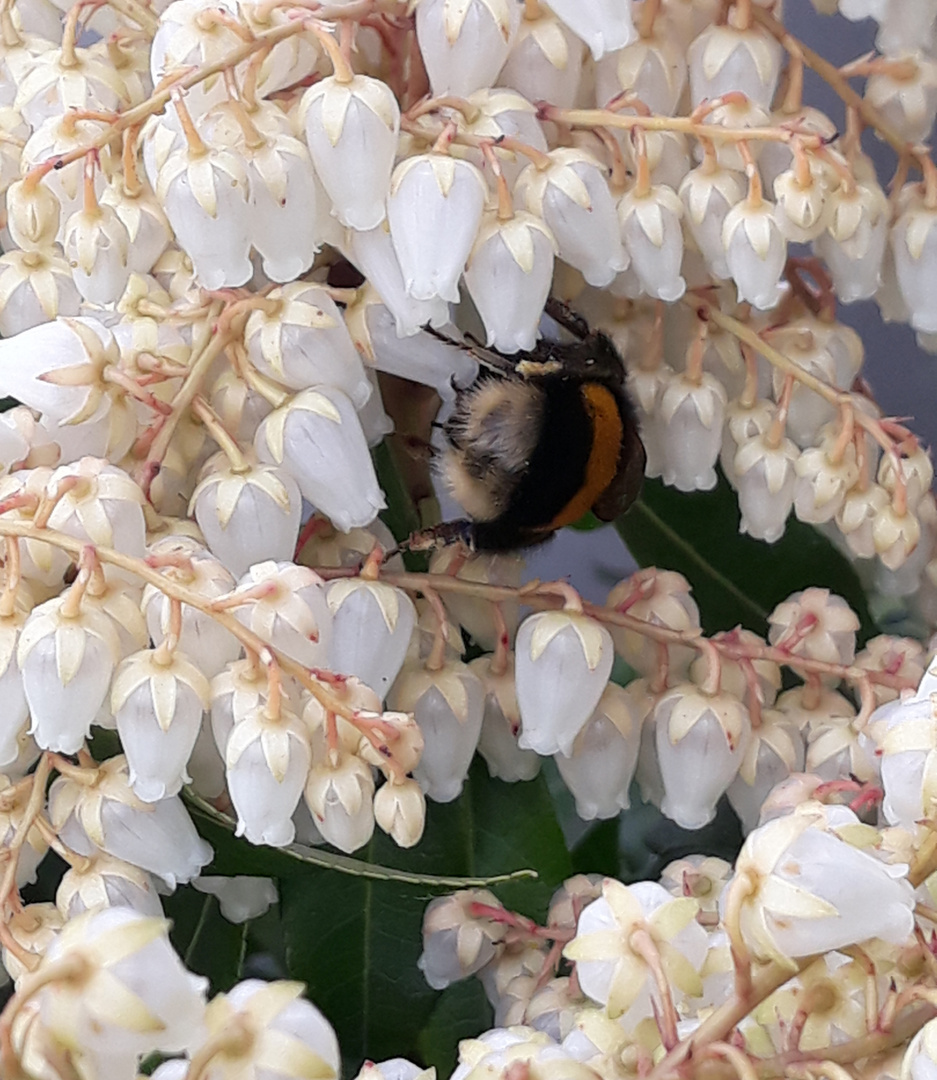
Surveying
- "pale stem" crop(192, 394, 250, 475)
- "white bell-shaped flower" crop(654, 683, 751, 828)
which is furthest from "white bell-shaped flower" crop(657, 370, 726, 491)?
"pale stem" crop(192, 394, 250, 475)

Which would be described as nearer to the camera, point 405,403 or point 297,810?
point 297,810

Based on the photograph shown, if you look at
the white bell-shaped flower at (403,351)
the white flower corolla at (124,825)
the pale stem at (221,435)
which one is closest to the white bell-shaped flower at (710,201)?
the white bell-shaped flower at (403,351)

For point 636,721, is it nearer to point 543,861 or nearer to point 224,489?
point 543,861

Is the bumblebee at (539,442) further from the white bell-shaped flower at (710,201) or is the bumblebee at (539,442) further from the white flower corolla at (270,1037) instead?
the white flower corolla at (270,1037)

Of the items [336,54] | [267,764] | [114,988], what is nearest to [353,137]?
[336,54]

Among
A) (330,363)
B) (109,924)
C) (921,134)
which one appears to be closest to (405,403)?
(330,363)

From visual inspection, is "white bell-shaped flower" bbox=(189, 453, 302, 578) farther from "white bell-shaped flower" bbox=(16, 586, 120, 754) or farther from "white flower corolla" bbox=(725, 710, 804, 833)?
"white flower corolla" bbox=(725, 710, 804, 833)
